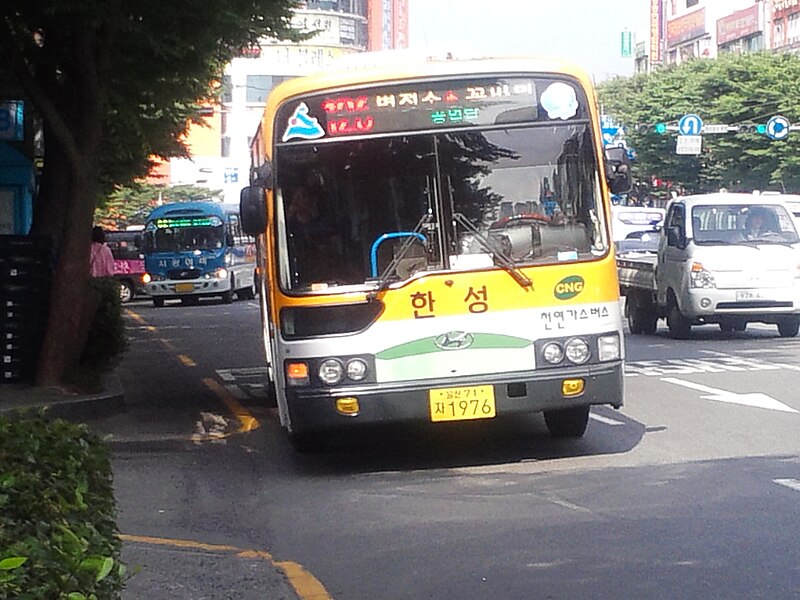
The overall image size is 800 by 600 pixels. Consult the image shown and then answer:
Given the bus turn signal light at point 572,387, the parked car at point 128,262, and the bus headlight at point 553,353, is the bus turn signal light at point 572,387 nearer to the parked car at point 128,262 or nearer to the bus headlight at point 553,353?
the bus headlight at point 553,353

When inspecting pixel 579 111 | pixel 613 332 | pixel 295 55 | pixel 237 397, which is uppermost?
pixel 295 55

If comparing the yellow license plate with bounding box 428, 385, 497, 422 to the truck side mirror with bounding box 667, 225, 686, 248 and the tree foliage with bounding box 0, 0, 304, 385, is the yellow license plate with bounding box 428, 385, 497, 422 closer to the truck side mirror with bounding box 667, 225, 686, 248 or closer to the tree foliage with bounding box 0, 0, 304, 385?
the tree foliage with bounding box 0, 0, 304, 385

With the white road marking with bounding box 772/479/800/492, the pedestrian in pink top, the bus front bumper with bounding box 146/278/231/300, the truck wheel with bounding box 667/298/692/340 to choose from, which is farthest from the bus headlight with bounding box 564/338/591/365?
the bus front bumper with bounding box 146/278/231/300

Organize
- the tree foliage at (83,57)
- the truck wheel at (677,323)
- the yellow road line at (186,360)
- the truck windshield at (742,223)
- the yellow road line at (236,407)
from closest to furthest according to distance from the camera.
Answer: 1. the yellow road line at (236,407)
2. the tree foliage at (83,57)
3. the yellow road line at (186,360)
4. the truck windshield at (742,223)
5. the truck wheel at (677,323)

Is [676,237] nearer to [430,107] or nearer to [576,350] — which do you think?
[576,350]

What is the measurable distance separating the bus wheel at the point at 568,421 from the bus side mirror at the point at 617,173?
1749mm

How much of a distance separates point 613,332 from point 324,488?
2.34 meters

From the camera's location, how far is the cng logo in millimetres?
10094

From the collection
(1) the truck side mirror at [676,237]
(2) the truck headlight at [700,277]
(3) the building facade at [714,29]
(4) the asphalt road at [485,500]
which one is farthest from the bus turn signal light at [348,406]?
(3) the building facade at [714,29]

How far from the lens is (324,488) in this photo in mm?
10016

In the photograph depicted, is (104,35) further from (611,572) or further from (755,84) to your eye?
(755,84)

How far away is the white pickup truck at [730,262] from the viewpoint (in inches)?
802

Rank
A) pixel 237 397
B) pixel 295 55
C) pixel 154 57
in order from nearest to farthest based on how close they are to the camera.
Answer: pixel 237 397 → pixel 154 57 → pixel 295 55

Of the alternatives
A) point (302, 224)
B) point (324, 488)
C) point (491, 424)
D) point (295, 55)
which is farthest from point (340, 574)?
point (295, 55)
